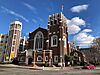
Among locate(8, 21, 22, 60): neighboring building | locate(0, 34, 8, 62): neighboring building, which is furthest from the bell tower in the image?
locate(0, 34, 8, 62): neighboring building

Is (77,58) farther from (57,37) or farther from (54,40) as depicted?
(57,37)

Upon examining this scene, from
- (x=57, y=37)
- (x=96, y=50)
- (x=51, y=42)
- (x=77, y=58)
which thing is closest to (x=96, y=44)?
(x=96, y=50)

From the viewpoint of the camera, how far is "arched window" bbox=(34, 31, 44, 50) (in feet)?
184

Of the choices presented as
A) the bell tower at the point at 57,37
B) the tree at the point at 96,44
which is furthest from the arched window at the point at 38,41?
the tree at the point at 96,44

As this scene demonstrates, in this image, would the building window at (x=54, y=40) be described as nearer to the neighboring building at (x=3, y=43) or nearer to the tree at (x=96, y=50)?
the tree at (x=96, y=50)

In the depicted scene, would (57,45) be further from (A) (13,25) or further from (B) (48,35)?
(A) (13,25)

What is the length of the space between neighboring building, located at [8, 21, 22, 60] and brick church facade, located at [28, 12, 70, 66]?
49.0ft

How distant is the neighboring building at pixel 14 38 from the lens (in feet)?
228

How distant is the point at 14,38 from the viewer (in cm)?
7206

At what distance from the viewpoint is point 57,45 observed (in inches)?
2056

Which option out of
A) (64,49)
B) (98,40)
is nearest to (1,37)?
(64,49)

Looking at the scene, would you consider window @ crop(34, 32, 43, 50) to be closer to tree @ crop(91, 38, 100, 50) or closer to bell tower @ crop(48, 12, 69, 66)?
bell tower @ crop(48, 12, 69, 66)

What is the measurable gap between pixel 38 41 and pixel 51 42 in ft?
18.8

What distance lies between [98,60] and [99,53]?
6.14 m
